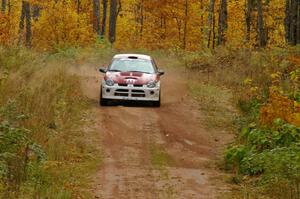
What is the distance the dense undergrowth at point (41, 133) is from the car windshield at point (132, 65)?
4.88ft

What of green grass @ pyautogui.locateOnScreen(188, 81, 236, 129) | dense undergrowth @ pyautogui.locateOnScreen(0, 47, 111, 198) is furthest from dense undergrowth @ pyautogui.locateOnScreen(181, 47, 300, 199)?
dense undergrowth @ pyautogui.locateOnScreen(0, 47, 111, 198)

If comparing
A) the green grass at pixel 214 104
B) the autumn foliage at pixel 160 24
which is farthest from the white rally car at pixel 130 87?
the autumn foliage at pixel 160 24

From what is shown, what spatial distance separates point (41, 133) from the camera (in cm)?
1104

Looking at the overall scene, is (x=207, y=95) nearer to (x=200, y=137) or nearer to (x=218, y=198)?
(x=200, y=137)

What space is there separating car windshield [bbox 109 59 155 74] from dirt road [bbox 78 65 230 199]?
1277 mm

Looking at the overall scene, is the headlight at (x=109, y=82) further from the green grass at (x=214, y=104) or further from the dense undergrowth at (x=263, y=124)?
the dense undergrowth at (x=263, y=124)

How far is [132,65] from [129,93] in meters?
1.37

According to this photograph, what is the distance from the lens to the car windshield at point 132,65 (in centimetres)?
1848

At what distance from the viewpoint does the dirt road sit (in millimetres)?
9375

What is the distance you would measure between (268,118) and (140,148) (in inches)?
119

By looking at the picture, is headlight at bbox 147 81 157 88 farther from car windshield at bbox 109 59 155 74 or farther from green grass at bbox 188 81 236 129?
green grass at bbox 188 81 236 129

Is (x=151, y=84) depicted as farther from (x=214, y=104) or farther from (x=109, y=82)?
(x=214, y=104)

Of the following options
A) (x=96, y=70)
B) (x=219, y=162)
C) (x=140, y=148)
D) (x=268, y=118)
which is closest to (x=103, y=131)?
(x=140, y=148)

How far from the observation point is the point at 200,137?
1397 cm
